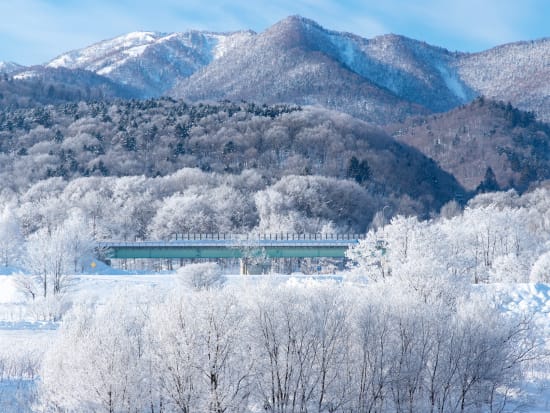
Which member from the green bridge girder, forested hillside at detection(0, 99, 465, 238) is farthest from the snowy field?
forested hillside at detection(0, 99, 465, 238)

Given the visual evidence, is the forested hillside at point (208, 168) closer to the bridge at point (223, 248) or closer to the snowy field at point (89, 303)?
the bridge at point (223, 248)

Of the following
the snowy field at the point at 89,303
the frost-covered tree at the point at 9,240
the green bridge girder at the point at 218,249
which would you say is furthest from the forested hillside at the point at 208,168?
the snowy field at the point at 89,303

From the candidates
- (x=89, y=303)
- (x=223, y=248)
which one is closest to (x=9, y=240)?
(x=223, y=248)

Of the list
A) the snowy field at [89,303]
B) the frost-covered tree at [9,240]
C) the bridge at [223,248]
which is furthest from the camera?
the frost-covered tree at [9,240]

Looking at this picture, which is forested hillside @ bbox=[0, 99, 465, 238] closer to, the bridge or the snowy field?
the bridge

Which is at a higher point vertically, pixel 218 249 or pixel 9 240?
pixel 9 240

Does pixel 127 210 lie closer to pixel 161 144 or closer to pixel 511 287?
pixel 161 144

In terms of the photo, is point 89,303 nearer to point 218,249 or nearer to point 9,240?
point 218,249

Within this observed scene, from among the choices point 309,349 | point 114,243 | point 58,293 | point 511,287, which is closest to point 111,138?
point 114,243

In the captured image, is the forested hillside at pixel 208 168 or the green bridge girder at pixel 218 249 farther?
the forested hillside at pixel 208 168
